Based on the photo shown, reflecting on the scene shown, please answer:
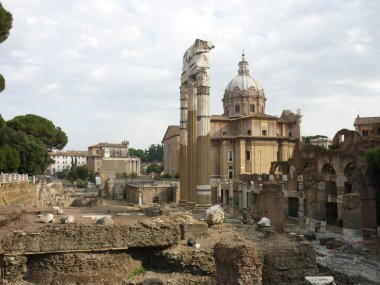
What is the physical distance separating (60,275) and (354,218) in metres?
12.2

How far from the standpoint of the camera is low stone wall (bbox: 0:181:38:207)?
17797 mm

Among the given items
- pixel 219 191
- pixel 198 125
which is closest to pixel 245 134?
pixel 219 191

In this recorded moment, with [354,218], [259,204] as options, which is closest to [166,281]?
[259,204]

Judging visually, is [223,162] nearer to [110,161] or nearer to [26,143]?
[26,143]

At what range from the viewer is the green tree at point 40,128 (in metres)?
38.9

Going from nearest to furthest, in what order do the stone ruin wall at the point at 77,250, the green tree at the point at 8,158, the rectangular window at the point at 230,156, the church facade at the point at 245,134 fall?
1. the stone ruin wall at the point at 77,250
2. the green tree at the point at 8,158
3. the church facade at the point at 245,134
4. the rectangular window at the point at 230,156

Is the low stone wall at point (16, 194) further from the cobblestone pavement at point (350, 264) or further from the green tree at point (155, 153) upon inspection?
the green tree at point (155, 153)

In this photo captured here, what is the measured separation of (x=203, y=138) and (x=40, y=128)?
27937 mm

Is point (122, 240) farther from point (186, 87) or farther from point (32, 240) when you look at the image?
point (186, 87)

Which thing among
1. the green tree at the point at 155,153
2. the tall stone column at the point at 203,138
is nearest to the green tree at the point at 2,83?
the tall stone column at the point at 203,138

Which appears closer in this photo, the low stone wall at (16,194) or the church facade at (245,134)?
the low stone wall at (16,194)

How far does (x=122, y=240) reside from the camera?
28.9 feet

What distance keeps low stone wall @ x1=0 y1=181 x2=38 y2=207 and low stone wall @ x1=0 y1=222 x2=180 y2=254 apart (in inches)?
368

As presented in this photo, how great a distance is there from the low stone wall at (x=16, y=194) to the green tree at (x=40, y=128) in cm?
1423
